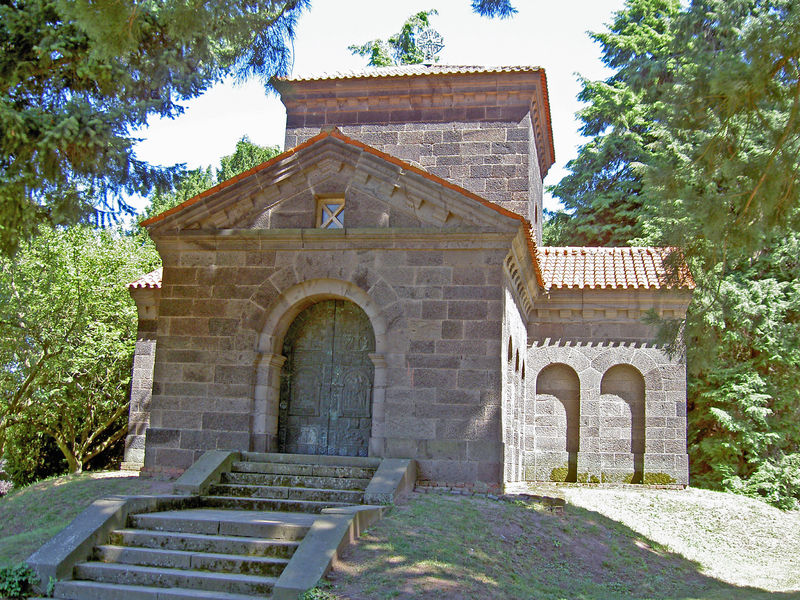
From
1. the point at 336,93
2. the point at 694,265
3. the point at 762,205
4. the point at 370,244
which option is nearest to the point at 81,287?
the point at 336,93

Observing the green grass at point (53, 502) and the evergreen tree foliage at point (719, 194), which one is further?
the green grass at point (53, 502)

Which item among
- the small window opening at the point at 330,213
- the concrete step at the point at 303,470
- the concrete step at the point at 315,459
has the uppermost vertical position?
the small window opening at the point at 330,213

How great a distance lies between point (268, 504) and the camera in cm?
962

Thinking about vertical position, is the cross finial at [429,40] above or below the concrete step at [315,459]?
above

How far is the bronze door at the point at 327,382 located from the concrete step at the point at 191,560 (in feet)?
12.5

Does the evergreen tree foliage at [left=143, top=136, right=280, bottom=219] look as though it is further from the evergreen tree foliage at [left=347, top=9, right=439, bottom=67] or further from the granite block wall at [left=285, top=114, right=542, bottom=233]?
the granite block wall at [left=285, top=114, right=542, bottom=233]

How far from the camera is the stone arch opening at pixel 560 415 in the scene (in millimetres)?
15586

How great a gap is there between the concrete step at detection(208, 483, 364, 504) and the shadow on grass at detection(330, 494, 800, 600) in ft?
2.59

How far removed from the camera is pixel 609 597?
27.0ft

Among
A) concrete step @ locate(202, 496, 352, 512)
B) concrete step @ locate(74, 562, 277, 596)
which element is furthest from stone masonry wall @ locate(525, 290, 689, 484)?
concrete step @ locate(74, 562, 277, 596)

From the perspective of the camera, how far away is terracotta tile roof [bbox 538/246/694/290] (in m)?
15.4

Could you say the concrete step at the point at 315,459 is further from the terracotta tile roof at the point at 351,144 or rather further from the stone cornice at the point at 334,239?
Result: the terracotta tile roof at the point at 351,144

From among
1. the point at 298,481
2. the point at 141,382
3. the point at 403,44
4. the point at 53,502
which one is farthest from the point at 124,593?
the point at 403,44

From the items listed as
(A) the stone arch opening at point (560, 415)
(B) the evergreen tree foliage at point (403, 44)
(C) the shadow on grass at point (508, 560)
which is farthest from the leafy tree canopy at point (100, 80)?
(B) the evergreen tree foliage at point (403, 44)
